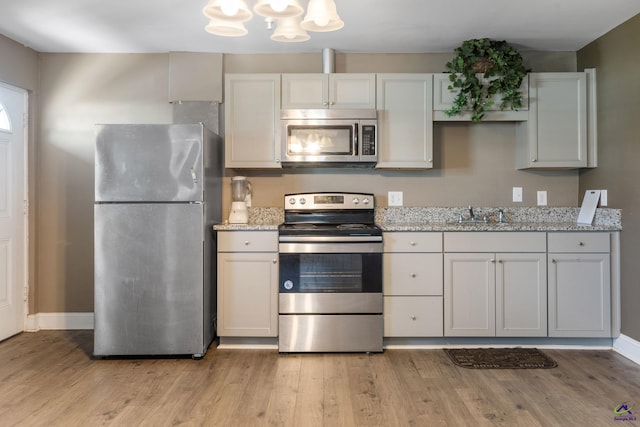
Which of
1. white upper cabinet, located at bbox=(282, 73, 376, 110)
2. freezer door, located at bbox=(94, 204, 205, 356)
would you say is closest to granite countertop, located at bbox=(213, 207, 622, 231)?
freezer door, located at bbox=(94, 204, 205, 356)

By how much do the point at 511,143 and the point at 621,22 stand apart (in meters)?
1.08

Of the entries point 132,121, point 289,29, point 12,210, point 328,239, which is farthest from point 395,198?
point 12,210

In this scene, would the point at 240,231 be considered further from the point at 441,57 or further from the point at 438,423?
the point at 441,57

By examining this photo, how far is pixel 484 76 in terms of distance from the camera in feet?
10.3

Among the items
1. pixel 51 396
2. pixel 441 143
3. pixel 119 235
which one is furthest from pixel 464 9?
pixel 51 396

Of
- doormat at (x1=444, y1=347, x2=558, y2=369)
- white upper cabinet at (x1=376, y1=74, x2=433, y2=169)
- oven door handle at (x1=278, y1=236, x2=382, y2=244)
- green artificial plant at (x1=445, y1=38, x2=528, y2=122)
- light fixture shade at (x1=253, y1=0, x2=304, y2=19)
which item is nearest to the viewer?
light fixture shade at (x1=253, y1=0, x2=304, y2=19)

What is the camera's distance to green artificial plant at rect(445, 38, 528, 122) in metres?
3.12

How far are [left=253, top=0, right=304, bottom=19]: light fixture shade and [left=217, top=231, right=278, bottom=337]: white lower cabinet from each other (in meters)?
1.58

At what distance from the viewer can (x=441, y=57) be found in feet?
11.4

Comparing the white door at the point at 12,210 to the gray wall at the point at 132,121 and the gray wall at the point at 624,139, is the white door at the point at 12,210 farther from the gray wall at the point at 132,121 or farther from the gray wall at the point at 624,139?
the gray wall at the point at 624,139

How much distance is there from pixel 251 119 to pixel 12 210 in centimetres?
205

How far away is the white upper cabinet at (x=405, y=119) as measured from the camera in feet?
10.6

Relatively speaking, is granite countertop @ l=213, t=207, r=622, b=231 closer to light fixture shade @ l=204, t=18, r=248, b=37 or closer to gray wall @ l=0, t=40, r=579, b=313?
gray wall @ l=0, t=40, r=579, b=313

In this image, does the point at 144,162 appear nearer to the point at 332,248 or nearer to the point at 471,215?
the point at 332,248
